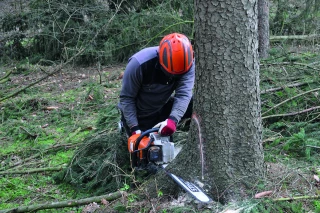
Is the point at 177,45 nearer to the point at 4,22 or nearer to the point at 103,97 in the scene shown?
the point at 103,97

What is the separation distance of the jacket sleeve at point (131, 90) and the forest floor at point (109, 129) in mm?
806

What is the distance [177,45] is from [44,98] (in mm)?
4758

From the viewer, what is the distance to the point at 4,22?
384 inches

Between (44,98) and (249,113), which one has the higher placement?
(249,113)

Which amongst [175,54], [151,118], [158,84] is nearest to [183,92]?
[158,84]

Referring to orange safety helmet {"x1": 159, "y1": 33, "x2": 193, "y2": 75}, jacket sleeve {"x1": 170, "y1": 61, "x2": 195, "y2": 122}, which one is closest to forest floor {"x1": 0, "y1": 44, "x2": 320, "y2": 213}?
jacket sleeve {"x1": 170, "y1": 61, "x2": 195, "y2": 122}

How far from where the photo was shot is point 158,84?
12.0ft

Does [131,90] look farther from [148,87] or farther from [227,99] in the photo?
[227,99]

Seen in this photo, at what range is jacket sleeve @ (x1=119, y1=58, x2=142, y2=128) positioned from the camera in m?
3.48

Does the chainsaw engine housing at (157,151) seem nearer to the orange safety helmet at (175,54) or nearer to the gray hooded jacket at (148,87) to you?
the gray hooded jacket at (148,87)

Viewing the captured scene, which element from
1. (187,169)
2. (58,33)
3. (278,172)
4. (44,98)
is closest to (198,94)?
(187,169)

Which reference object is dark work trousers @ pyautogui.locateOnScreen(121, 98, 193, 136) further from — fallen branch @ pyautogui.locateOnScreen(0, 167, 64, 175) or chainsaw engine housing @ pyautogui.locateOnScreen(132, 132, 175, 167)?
fallen branch @ pyautogui.locateOnScreen(0, 167, 64, 175)

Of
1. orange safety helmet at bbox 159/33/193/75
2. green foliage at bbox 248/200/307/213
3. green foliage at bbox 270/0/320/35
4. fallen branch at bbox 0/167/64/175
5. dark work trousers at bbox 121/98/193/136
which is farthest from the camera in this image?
green foliage at bbox 270/0/320/35

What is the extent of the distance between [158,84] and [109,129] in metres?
1.38
